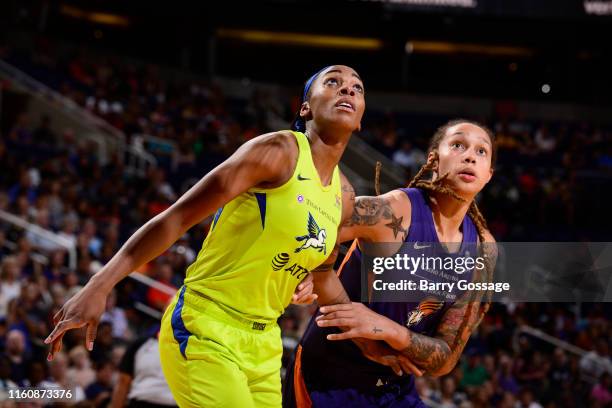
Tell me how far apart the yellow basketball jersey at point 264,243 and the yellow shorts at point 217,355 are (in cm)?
6

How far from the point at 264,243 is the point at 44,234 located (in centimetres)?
633

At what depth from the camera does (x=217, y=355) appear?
125 inches

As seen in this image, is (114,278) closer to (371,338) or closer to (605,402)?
(371,338)

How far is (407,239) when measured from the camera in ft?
13.1

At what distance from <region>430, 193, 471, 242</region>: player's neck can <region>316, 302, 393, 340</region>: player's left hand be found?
600 mm

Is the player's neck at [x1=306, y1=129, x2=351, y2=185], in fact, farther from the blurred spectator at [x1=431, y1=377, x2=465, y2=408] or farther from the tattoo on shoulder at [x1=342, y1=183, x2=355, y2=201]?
the blurred spectator at [x1=431, y1=377, x2=465, y2=408]

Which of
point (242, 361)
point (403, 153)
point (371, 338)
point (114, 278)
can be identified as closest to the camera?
point (114, 278)

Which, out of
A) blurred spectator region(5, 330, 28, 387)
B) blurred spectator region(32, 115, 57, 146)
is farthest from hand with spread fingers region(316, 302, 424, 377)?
blurred spectator region(32, 115, 57, 146)

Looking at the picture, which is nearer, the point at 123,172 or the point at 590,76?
the point at 123,172

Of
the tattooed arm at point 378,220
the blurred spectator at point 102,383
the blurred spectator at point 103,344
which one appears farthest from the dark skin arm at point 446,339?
the blurred spectator at point 103,344

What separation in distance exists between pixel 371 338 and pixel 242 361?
27.4 inches

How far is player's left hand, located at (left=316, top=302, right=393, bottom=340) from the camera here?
12.0 feet

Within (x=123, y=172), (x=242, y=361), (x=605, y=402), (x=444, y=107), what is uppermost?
(x=444, y=107)

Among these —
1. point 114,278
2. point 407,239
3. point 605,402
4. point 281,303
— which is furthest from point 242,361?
point 605,402
